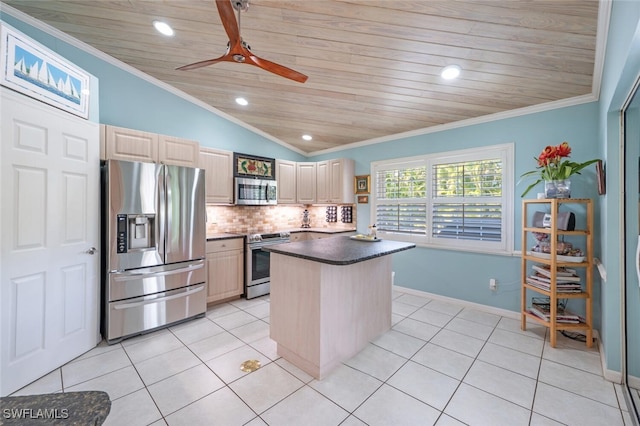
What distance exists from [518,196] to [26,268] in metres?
4.72

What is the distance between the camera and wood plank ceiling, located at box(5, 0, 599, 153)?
1.87 metres

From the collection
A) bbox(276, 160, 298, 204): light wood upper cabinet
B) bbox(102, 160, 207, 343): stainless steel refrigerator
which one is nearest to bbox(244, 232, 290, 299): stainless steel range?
bbox(102, 160, 207, 343): stainless steel refrigerator

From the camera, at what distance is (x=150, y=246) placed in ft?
8.94

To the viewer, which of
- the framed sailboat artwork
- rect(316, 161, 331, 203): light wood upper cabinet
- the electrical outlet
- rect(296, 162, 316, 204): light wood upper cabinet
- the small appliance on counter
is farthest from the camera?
the small appliance on counter

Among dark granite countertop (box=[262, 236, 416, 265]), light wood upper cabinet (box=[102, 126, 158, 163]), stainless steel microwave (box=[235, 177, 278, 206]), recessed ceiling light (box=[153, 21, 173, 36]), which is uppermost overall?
recessed ceiling light (box=[153, 21, 173, 36])

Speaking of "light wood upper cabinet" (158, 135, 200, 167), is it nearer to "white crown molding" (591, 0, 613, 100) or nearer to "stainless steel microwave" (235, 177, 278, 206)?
"stainless steel microwave" (235, 177, 278, 206)

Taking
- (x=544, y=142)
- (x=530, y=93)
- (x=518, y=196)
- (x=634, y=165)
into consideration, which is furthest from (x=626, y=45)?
(x=518, y=196)

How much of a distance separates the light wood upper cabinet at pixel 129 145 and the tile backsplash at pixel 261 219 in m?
1.26

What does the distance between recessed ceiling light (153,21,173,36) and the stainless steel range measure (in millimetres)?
2438

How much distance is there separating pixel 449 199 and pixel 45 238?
14.1ft

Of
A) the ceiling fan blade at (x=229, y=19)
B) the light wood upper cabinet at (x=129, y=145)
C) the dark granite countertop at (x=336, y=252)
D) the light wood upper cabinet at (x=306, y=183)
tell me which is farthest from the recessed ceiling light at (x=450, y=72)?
the light wood upper cabinet at (x=129, y=145)

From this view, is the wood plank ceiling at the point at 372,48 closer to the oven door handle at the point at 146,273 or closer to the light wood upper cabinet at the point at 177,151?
the light wood upper cabinet at the point at 177,151

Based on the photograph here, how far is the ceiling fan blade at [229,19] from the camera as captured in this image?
149cm

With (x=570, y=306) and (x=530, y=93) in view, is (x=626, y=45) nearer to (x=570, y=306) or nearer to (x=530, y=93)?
(x=530, y=93)
